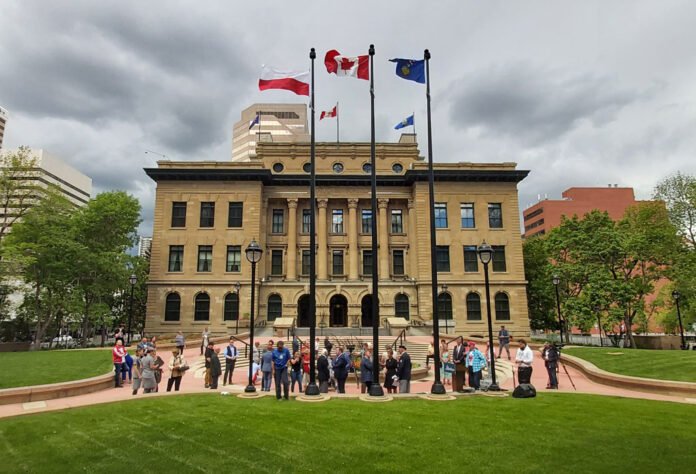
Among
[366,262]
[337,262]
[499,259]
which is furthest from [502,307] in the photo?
[337,262]

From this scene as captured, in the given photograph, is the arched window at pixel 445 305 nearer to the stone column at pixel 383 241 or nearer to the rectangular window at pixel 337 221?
the stone column at pixel 383 241

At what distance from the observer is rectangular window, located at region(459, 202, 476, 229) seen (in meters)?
43.8

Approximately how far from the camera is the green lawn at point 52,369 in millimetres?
15336

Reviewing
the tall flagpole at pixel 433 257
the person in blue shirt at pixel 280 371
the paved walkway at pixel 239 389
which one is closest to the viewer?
the paved walkway at pixel 239 389

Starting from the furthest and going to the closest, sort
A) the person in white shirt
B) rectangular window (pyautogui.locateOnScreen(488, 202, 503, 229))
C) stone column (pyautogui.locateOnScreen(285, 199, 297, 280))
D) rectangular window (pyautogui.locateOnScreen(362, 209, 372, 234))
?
rectangular window (pyautogui.locateOnScreen(362, 209, 372, 234)) < rectangular window (pyautogui.locateOnScreen(488, 202, 503, 229)) < stone column (pyautogui.locateOnScreen(285, 199, 297, 280)) < the person in white shirt

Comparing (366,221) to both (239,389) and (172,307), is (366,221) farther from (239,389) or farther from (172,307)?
(239,389)

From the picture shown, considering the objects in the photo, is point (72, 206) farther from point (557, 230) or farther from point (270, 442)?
point (557, 230)

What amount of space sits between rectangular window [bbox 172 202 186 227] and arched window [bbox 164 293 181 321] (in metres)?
6.92

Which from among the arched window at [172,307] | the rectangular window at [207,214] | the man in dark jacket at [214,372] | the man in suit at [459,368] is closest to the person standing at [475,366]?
the man in suit at [459,368]

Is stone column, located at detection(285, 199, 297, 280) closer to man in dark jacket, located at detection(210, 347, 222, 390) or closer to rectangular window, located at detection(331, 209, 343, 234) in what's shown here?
rectangular window, located at detection(331, 209, 343, 234)

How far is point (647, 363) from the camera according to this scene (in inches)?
738

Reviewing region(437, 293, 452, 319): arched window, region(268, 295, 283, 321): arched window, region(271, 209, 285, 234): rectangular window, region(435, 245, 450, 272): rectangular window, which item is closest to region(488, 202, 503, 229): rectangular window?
region(435, 245, 450, 272): rectangular window

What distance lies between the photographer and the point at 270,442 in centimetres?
820

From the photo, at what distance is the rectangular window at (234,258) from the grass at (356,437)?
1192 inches
